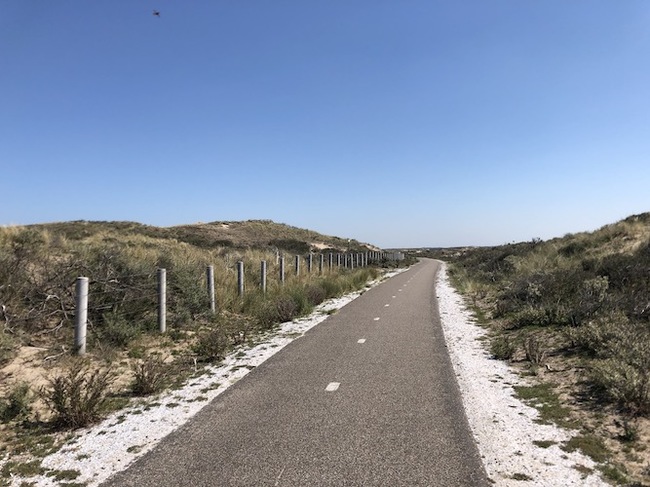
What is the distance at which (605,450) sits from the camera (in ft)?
14.4

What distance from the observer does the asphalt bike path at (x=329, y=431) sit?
3.99m

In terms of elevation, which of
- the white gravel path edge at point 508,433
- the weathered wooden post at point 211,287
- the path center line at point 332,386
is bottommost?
the white gravel path edge at point 508,433

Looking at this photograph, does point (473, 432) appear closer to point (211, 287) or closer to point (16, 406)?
point (16, 406)

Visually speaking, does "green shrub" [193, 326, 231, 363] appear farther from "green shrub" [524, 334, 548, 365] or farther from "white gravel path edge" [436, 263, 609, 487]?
"green shrub" [524, 334, 548, 365]

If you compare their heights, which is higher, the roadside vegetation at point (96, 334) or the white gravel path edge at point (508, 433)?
the roadside vegetation at point (96, 334)

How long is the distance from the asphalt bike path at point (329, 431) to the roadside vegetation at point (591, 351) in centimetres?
122

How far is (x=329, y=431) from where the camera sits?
16.1ft

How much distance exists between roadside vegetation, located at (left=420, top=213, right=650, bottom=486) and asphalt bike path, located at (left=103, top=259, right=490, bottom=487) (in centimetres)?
122

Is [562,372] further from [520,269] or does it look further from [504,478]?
[520,269]

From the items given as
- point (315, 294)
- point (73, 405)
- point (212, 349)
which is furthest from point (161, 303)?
point (315, 294)

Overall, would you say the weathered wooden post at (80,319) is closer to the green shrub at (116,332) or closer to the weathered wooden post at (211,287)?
the green shrub at (116,332)

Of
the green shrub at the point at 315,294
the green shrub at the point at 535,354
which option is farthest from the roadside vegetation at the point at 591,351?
the green shrub at the point at 315,294

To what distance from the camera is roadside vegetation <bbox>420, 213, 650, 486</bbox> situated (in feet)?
15.2

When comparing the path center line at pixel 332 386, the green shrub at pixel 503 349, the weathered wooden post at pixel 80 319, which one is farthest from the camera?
the green shrub at pixel 503 349
